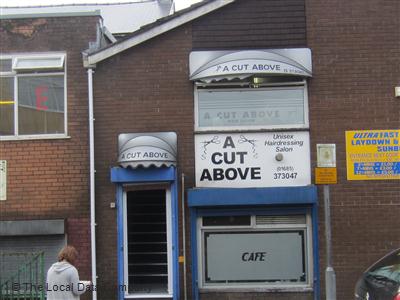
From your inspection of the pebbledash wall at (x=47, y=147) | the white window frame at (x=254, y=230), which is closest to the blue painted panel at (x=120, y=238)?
the pebbledash wall at (x=47, y=147)

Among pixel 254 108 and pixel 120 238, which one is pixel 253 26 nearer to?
pixel 254 108

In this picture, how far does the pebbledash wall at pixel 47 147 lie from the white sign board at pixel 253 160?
7.08 feet

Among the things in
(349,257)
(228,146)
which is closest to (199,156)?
(228,146)

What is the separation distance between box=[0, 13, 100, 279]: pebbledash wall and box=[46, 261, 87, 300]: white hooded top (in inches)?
133

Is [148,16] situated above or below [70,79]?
above

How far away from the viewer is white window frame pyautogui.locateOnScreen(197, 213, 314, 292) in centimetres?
1019

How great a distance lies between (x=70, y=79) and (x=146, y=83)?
4.56ft

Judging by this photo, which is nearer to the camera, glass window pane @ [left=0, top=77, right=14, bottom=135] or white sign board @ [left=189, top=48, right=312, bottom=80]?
white sign board @ [left=189, top=48, right=312, bottom=80]

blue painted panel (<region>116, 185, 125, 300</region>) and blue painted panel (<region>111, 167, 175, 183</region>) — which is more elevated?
blue painted panel (<region>111, 167, 175, 183</region>)

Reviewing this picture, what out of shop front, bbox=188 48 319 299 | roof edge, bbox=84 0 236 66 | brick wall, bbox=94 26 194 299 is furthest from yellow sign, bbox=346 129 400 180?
roof edge, bbox=84 0 236 66

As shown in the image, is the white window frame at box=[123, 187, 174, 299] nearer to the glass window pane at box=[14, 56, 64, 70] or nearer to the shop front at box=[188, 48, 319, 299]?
the shop front at box=[188, 48, 319, 299]

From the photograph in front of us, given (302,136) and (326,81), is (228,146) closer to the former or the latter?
(302,136)

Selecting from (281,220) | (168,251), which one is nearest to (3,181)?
(168,251)

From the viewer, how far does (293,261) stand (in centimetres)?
1029
